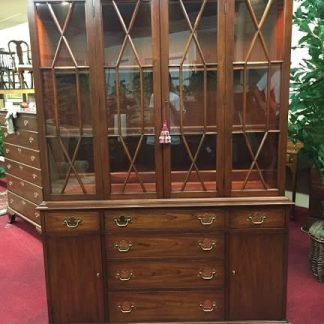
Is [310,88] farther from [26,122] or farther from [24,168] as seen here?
[24,168]

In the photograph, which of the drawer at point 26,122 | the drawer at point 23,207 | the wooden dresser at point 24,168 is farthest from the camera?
the drawer at point 23,207

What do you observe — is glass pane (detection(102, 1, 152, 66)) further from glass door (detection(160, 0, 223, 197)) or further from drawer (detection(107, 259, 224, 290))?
drawer (detection(107, 259, 224, 290))

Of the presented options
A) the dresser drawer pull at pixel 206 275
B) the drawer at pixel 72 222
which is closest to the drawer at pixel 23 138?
the drawer at pixel 72 222

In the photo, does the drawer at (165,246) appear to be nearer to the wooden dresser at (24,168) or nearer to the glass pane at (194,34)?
the glass pane at (194,34)

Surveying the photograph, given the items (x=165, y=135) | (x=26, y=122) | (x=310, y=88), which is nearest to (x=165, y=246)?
(x=165, y=135)

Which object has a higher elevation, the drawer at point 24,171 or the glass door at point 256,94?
the glass door at point 256,94

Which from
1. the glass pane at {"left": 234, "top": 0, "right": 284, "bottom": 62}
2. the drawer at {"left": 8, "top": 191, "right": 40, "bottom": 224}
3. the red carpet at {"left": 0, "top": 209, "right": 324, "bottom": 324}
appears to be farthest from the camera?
the drawer at {"left": 8, "top": 191, "right": 40, "bottom": 224}

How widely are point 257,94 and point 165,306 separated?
129 centimetres

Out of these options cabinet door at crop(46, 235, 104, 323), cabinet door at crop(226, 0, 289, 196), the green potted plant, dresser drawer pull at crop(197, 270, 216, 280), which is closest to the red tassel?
cabinet door at crop(226, 0, 289, 196)

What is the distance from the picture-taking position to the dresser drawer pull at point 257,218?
197 centimetres

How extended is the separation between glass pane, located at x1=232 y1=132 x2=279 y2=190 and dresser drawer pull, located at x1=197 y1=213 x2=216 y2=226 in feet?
0.66

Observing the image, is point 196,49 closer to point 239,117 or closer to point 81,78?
point 239,117

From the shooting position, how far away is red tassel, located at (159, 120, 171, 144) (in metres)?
1.90

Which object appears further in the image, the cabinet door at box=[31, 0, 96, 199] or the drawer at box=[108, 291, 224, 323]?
the drawer at box=[108, 291, 224, 323]
